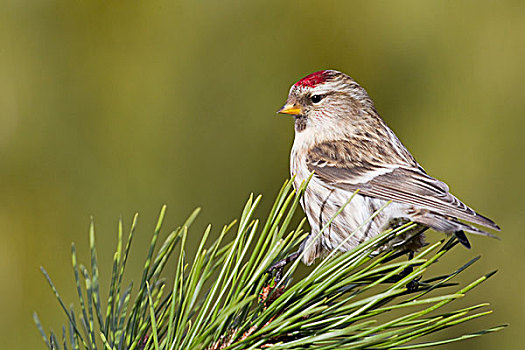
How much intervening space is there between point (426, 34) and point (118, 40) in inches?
83.1

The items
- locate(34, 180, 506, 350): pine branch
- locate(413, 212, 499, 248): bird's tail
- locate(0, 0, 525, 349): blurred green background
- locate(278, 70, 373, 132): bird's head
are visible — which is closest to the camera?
locate(34, 180, 506, 350): pine branch

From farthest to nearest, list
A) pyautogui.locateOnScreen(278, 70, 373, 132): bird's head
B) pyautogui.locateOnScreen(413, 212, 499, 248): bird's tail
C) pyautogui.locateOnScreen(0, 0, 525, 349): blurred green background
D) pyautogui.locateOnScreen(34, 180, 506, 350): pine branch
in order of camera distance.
A: pyautogui.locateOnScreen(0, 0, 525, 349): blurred green background
pyautogui.locateOnScreen(278, 70, 373, 132): bird's head
pyautogui.locateOnScreen(413, 212, 499, 248): bird's tail
pyautogui.locateOnScreen(34, 180, 506, 350): pine branch

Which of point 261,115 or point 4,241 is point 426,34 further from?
point 4,241

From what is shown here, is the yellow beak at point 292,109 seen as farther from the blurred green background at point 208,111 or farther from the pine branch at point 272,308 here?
the blurred green background at point 208,111

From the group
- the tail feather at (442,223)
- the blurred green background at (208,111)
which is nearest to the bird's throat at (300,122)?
the tail feather at (442,223)

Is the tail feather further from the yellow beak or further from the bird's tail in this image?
the yellow beak

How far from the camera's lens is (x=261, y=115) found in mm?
3883

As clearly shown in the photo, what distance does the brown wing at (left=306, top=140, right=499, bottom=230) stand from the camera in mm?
1621

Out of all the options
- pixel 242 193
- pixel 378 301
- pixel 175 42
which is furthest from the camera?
pixel 175 42

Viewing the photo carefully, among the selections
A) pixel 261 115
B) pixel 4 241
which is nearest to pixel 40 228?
pixel 4 241

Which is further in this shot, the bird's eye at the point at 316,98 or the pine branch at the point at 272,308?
the bird's eye at the point at 316,98

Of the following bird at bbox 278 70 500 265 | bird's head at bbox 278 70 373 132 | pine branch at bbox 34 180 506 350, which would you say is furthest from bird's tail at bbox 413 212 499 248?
bird's head at bbox 278 70 373 132

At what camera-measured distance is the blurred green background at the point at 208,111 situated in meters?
3.82

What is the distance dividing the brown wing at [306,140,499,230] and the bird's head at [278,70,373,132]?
0.12m
